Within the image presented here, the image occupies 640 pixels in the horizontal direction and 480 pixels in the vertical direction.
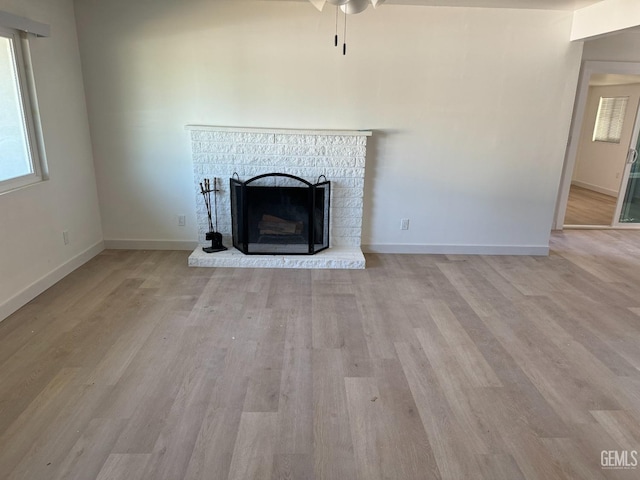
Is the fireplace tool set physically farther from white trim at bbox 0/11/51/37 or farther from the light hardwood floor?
white trim at bbox 0/11/51/37

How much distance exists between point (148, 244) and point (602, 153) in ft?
26.4

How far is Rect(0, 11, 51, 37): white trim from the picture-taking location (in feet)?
9.51

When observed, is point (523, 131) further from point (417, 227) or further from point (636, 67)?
point (636, 67)

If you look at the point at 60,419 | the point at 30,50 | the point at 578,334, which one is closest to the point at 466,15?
the point at 578,334

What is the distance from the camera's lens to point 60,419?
6.82ft

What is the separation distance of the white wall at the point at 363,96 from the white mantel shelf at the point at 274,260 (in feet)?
1.95

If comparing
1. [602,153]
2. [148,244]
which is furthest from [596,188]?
[148,244]

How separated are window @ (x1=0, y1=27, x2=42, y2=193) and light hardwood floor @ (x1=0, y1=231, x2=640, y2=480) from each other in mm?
987

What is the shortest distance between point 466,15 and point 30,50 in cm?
382

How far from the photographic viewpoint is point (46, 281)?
352 centimetres

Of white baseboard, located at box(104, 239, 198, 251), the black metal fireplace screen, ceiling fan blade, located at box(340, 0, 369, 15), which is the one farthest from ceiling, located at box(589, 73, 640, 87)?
white baseboard, located at box(104, 239, 198, 251)

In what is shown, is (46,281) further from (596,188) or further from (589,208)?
(596,188)

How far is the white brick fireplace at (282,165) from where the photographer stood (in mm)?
4164

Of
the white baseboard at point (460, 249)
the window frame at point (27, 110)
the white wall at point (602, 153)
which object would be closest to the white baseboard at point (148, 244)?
the window frame at point (27, 110)
